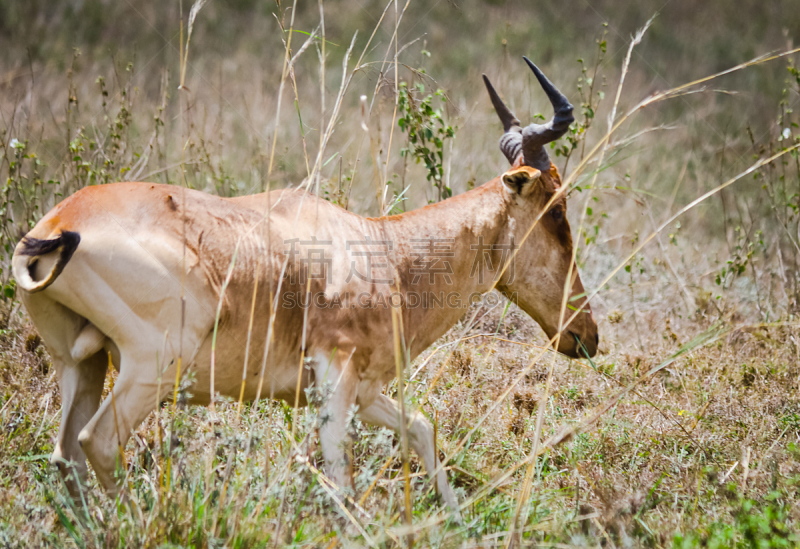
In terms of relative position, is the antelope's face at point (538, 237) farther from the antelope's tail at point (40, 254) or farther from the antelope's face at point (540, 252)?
the antelope's tail at point (40, 254)

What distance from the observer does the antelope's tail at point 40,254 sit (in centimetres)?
263

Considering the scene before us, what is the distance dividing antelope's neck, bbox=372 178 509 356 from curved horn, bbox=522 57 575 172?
0.24 metres

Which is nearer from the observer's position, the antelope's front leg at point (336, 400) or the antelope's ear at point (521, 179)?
the antelope's front leg at point (336, 400)

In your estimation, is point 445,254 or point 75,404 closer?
point 75,404

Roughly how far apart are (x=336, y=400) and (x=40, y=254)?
1.38 meters

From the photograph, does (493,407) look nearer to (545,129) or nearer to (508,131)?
(545,129)

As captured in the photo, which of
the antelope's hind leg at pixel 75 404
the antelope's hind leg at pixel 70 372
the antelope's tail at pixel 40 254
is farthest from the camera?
the antelope's hind leg at pixel 75 404

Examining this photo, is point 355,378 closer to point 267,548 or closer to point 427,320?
point 427,320

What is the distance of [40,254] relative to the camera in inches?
105

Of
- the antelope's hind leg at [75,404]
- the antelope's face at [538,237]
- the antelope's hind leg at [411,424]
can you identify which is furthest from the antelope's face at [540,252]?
the antelope's hind leg at [75,404]

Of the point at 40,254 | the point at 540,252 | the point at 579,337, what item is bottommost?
the point at 579,337

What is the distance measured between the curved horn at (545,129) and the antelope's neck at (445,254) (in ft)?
0.80

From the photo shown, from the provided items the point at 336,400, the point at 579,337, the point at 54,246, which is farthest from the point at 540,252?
the point at 54,246

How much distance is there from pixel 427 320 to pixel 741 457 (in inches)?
72.8
